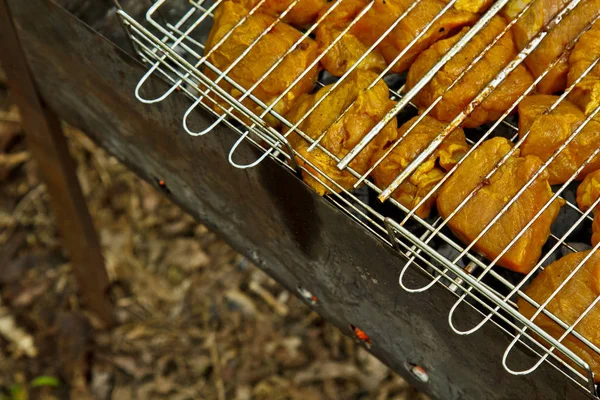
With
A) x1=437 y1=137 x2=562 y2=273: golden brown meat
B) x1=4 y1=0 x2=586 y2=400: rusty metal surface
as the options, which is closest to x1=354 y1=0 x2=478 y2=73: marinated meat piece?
x1=437 y1=137 x2=562 y2=273: golden brown meat

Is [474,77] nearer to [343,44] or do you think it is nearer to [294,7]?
[343,44]

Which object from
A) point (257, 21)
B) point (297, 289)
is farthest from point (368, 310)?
point (257, 21)

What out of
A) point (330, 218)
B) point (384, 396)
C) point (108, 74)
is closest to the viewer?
point (330, 218)

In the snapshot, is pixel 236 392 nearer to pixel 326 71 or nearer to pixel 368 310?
pixel 368 310

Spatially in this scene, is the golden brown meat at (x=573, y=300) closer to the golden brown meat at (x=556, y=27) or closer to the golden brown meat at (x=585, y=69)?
the golden brown meat at (x=585, y=69)

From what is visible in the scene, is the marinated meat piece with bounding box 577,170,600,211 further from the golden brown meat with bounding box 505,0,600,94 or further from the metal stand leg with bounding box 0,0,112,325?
the metal stand leg with bounding box 0,0,112,325

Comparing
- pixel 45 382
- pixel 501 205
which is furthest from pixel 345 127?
pixel 45 382

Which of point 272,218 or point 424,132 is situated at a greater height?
point 424,132
